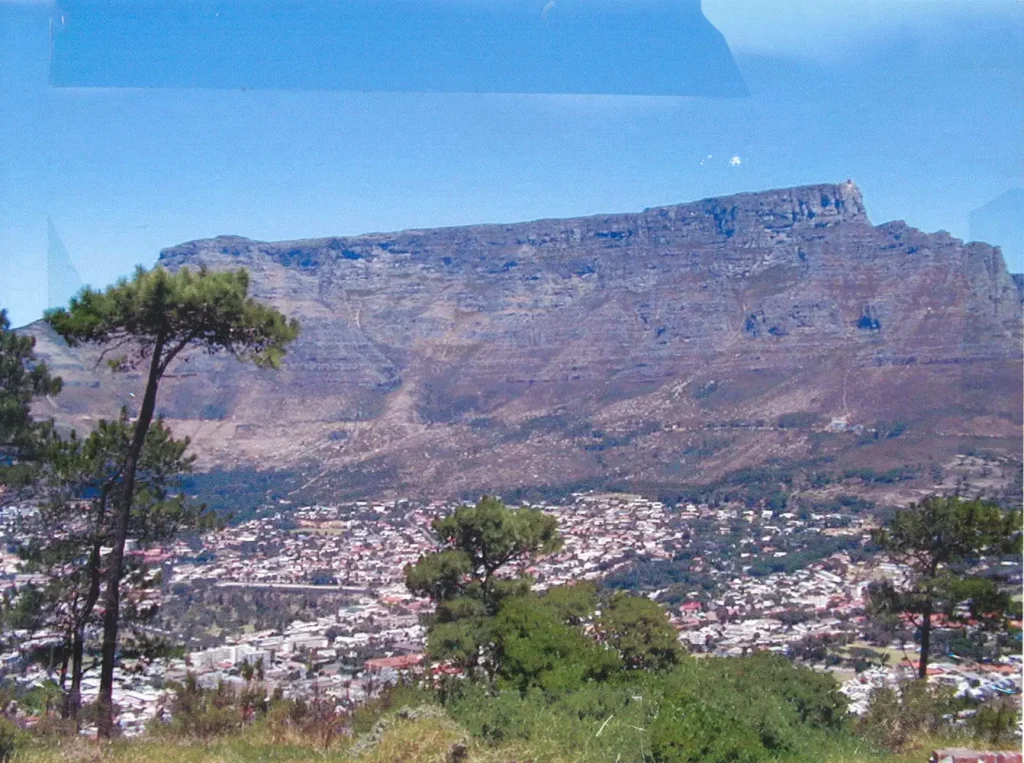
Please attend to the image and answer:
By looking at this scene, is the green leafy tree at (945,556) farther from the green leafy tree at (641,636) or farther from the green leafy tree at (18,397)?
the green leafy tree at (18,397)

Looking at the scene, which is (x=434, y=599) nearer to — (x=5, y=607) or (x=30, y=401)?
(x=5, y=607)

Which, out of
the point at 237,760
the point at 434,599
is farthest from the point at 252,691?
the point at 434,599

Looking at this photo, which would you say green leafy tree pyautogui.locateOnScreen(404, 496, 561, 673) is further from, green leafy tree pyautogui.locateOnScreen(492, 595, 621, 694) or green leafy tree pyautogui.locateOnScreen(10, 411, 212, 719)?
green leafy tree pyautogui.locateOnScreen(10, 411, 212, 719)

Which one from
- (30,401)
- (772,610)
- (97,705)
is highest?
(30,401)

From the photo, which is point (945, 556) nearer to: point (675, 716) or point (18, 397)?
point (675, 716)

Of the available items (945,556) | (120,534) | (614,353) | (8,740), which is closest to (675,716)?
(8,740)

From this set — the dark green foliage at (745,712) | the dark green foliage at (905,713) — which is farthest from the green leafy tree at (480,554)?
the dark green foliage at (905,713)
